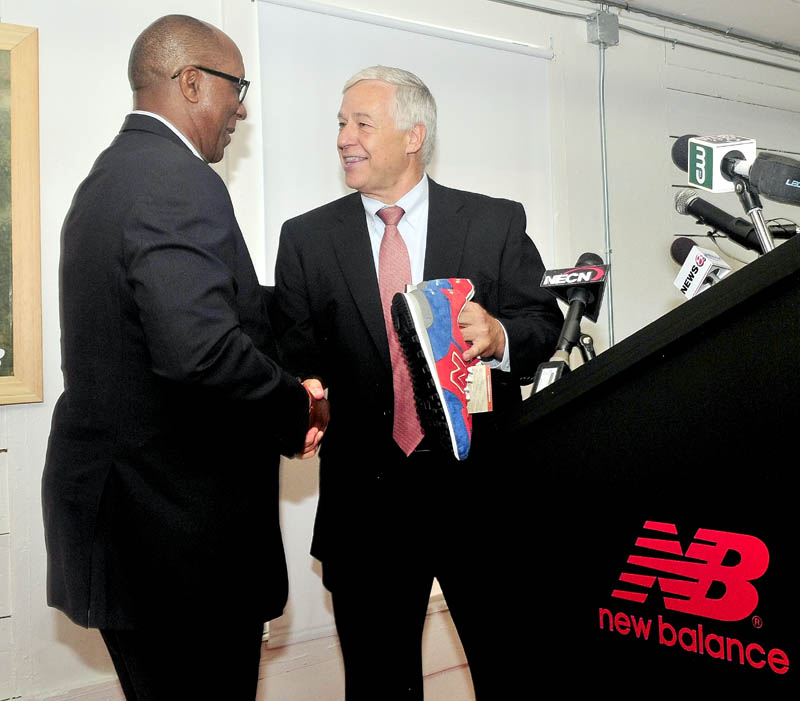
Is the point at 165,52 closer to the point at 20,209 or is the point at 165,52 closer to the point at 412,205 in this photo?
the point at 412,205

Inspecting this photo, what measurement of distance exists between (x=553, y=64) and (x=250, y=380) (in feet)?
8.37

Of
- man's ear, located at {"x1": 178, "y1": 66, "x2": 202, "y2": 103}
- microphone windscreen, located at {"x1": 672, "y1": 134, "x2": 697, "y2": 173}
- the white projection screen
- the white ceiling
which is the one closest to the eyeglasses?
man's ear, located at {"x1": 178, "y1": 66, "x2": 202, "y2": 103}

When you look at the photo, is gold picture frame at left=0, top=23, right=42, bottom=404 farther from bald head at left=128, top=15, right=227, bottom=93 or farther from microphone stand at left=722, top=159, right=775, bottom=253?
microphone stand at left=722, top=159, right=775, bottom=253

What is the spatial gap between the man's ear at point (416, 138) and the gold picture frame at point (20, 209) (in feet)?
3.59

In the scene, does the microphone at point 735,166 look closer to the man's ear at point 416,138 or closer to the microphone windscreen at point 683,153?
the microphone windscreen at point 683,153

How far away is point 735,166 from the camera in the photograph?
3.94ft

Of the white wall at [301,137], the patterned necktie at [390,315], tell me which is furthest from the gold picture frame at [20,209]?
the patterned necktie at [390,315]

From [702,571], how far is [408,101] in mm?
1429

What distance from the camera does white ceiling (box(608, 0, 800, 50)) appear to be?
354cm

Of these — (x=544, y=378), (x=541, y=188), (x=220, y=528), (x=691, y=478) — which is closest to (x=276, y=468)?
(x=220, y=528)

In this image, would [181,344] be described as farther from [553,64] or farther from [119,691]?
[553,64]

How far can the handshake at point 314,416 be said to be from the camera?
1.51 meters

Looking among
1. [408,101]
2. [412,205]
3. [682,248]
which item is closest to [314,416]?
[412,205]

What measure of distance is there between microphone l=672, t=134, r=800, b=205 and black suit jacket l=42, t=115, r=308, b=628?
762 millimetres
